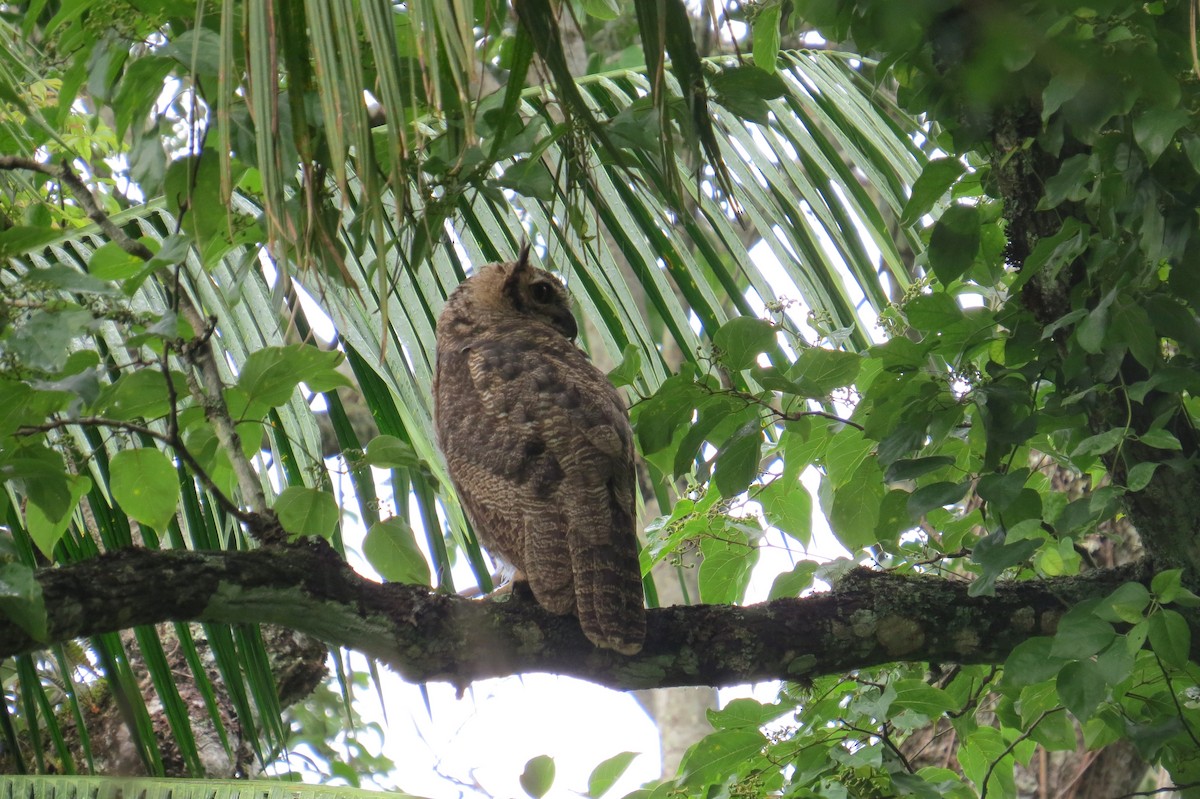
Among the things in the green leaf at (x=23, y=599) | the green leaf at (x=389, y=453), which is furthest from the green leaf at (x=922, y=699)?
the green leaf at (x=23, y=599)

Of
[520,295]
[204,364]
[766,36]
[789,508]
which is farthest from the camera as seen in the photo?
[520,295]

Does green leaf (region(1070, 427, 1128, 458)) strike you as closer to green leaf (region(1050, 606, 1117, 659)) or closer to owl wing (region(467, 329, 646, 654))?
green leaf (region(1050, 606, 1117, 659))

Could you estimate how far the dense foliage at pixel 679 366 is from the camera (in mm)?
1821

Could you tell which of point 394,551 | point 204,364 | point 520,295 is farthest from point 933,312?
point 520,295

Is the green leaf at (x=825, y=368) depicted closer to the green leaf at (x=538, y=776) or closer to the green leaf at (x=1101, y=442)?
the green leaf at (x=1101, y=442)

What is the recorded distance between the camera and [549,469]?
10.4ft

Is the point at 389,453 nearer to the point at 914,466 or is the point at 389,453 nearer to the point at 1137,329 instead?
the point at 914,466

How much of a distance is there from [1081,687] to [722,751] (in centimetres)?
85

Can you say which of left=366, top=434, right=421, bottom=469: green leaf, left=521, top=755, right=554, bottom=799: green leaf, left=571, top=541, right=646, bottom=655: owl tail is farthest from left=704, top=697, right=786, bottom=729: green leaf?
left=366, top=434, right=421, bottom=469: green leaf

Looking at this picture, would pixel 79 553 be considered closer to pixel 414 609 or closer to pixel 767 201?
pixel 414 609

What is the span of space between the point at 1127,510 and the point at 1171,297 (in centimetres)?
54

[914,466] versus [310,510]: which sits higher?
[310,510]

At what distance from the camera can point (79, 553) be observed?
2.73 meters

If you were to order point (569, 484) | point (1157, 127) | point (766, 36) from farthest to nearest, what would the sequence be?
point (569, 484) → point (766, 36) → point (1157, 127)
